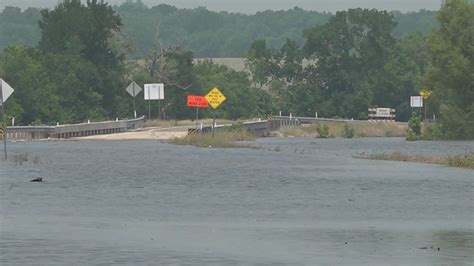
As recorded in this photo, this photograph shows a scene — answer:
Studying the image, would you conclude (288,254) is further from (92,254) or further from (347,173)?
(347,173)

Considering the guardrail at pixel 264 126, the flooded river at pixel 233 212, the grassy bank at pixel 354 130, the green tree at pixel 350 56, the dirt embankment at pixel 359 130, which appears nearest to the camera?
the flooded river at pixel 233 212

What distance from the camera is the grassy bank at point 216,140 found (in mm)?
84062

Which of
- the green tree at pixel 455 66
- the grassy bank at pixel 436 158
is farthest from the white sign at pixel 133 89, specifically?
the grassy bank at pixel 436 158

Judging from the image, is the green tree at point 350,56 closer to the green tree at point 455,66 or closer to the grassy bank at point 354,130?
the grassy bank at point 354,130

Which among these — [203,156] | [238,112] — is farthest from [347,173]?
[238,112]

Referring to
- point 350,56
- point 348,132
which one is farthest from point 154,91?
point 350,56

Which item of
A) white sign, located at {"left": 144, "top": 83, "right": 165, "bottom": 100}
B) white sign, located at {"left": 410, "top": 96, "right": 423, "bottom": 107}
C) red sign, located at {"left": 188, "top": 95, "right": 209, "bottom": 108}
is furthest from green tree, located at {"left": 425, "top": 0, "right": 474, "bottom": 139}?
white sign, located at {"left": 410, "top": 96, "right": 423, "bottom": 107}

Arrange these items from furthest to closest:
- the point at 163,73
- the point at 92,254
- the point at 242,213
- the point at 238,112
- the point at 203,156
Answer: the point at 238,112 → the point at 163,73 → the point at 203,156 → the point at 242,213 → the point at 92,254

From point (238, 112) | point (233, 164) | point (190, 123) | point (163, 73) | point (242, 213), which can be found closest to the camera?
point (242, 213)

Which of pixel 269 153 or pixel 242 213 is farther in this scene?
pixel 269 153

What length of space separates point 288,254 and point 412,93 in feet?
418

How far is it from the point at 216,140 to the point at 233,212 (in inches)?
1934

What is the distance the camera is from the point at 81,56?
12975 cm

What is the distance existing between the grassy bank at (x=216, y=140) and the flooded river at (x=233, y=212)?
53.0 ft
